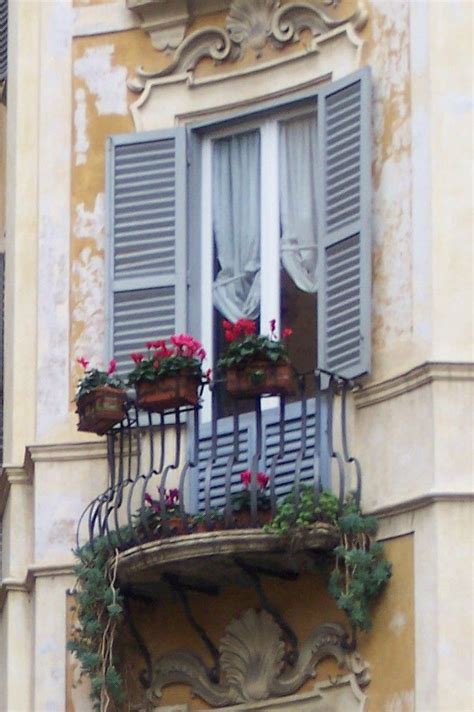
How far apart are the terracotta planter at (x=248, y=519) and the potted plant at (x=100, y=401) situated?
111 cm

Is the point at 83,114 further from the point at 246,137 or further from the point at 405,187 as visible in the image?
the point at 405,187

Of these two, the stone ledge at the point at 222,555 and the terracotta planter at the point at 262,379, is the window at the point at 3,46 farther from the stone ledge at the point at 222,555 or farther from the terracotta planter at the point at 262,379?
the stone ledge at the point at 222,555

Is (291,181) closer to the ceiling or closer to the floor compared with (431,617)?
closer to the ceiling

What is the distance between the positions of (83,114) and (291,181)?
5.03ft

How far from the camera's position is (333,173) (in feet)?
62.0

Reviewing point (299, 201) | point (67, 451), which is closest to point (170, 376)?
point (67, 451)

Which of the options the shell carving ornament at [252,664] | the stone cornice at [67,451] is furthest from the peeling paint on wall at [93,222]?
the shell carving ornament at [252,664]

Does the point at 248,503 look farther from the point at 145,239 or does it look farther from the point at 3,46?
the point at 3,46

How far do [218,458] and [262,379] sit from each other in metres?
0.84

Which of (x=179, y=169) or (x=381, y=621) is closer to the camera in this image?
(x=381, y=621)

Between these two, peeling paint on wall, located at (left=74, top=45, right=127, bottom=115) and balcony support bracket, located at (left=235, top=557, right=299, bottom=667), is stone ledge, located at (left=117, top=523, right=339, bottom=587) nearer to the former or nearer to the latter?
balcony support bracket, located at (left=235, top=557, right=299, bottom=667)

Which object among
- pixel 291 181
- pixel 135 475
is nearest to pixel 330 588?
pixel 135 475

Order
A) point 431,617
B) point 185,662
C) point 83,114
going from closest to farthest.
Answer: point 431,617
point 185,662
point 83,114

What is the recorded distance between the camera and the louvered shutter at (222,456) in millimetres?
18531
